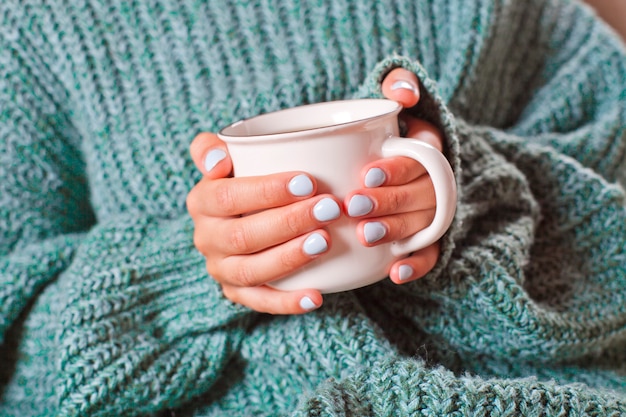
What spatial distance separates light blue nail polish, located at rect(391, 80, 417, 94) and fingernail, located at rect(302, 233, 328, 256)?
7.1 inches

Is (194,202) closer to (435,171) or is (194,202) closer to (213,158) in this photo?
(213,158)

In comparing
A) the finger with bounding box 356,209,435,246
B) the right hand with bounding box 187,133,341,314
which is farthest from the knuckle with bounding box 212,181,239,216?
the finger with bounding box 356,209,435,246

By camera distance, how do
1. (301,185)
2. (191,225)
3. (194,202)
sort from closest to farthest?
(301,185) < (194,202) < (191,225)

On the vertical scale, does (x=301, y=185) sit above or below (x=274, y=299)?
above

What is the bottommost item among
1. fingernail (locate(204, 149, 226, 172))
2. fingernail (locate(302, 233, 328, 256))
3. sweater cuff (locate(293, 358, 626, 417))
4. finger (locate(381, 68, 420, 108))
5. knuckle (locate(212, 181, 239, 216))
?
sweater cuff (locate(293, 358, 626, 417))

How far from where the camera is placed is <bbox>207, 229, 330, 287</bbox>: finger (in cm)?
46

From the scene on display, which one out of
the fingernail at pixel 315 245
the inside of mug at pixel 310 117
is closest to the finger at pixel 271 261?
the fingernail at pixel 315 245

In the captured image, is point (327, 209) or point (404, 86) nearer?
point (327, 209)

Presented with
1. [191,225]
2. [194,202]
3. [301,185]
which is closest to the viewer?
[301,185]

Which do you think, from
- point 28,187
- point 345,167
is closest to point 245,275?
point 345,167

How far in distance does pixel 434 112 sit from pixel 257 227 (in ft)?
0.69

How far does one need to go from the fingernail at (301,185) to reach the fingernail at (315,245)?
0.03 m

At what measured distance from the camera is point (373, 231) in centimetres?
47

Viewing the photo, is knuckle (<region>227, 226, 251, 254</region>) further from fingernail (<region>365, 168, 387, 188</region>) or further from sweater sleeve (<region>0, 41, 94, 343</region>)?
sweater sleeve (<region>0, 41, 94, 343</region>)
